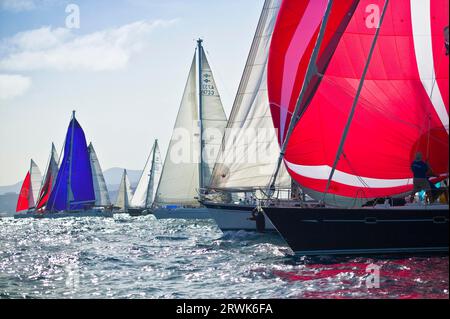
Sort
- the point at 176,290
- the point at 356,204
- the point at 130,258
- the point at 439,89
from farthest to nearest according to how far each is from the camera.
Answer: the point at 130,258, the point at 356,204, the point at 439,89, the point at 176,290

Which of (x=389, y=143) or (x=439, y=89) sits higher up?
(x=439, y=89)

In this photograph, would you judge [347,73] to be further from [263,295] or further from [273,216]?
[263,295]

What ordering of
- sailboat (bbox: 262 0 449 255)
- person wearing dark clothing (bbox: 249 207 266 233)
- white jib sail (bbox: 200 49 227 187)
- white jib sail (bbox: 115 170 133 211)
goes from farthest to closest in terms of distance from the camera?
white jib sail (bbox: 115 170 133 211)
white jib sail (bbox: 200 49 227 187)
person wearing dark clothing (bbox: 249 207 266 233)
sailboat (bbox: 262 0 449 255)

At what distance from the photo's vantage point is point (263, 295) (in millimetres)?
14203

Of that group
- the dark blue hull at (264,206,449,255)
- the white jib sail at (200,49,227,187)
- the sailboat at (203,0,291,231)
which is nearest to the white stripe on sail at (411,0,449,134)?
the dark blue hull at (264,206,449,255)

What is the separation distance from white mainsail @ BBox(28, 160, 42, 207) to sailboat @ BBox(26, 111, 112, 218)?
58.8 ft

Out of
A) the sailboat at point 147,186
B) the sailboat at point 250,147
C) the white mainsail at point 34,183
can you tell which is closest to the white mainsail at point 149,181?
the sailboat at point 147,186

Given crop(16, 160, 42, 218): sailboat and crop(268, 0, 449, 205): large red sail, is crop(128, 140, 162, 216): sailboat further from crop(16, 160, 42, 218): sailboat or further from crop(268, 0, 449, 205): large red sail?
crop(268, 0, 449, 205): large red sail

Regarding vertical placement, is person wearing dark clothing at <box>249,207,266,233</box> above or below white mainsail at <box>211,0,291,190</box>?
below

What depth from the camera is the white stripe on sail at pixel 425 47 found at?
18.5 meters

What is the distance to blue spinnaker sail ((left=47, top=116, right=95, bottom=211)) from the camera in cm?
7350

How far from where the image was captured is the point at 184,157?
55.1 metres

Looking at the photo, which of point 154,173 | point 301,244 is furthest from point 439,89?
point 154,173

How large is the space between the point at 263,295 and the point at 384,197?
7029 millimetres
